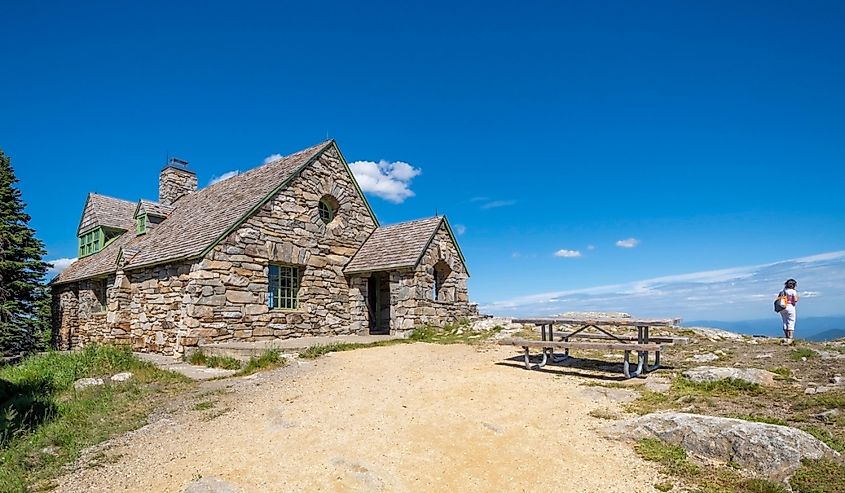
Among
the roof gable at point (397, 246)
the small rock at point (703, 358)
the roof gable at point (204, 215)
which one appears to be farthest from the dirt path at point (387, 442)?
the roof gable at point (397, 246)

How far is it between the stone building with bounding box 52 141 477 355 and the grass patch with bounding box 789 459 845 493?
1278 cm

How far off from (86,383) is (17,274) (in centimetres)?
1703

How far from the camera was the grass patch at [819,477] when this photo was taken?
4.65 m

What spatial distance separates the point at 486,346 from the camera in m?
14.1

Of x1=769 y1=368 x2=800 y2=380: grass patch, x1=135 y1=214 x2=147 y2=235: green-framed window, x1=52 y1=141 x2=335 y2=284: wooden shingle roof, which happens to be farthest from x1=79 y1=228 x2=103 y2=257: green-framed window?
x1=769 y1=368 x2=800 y2=380: grass patch

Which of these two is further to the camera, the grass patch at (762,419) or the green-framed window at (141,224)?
the green-framed window at (141,224)

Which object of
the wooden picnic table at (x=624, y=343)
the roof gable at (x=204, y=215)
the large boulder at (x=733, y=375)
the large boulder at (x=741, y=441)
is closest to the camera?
the large boulder at (x=741, y=441)

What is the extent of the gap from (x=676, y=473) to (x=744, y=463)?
2.50 feet

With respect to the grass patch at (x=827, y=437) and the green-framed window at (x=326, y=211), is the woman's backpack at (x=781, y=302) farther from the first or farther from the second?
the green-framed window at (x=326, y=211)

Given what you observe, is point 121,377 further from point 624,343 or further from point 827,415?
point 827,415

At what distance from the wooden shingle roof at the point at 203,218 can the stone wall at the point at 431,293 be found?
542 cm

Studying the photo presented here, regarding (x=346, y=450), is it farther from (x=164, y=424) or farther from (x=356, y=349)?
(x=356, y=349)

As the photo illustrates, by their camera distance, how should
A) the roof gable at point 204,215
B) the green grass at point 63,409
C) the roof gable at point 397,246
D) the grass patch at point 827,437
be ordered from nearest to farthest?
the grass patch at point 827,437
the green grass at point 63,409
the roof gable at point 204,215
the roof gable at point 397,246

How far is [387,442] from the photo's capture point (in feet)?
20.6
